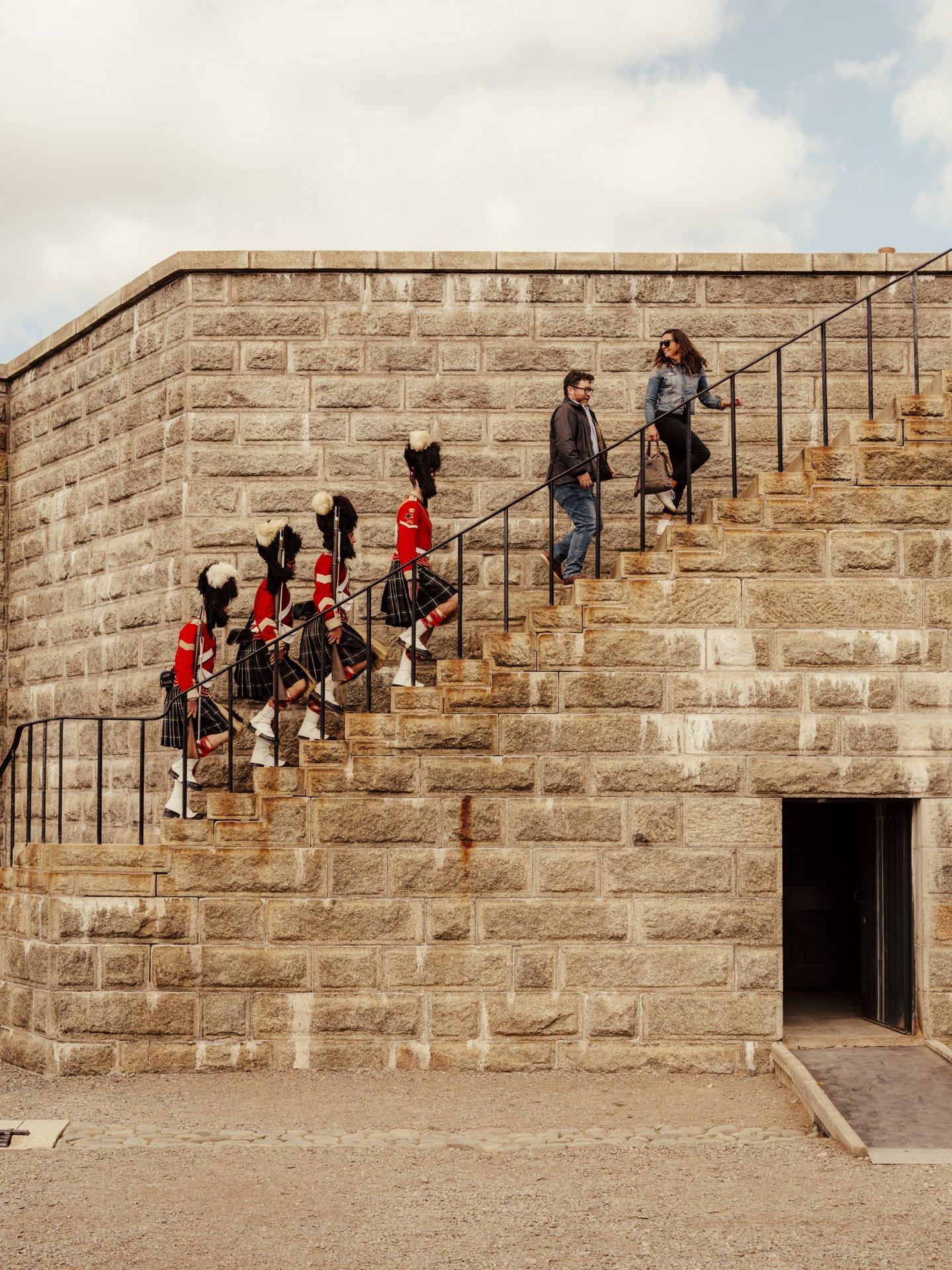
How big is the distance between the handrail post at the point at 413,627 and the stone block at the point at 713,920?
7.21 feet

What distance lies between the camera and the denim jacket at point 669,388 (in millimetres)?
10289

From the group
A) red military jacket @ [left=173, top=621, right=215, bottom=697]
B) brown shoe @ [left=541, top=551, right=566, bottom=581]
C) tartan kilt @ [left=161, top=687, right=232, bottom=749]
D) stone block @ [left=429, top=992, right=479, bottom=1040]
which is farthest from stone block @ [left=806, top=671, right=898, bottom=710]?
red military jacket @ [left=173, top=621, right=215, bottom=697]

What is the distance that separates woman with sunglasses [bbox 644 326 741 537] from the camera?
10.2 meters

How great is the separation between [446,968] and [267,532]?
336 centimetres

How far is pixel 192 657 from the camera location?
10.2m

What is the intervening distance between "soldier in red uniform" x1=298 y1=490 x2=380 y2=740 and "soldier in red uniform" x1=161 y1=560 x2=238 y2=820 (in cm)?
64

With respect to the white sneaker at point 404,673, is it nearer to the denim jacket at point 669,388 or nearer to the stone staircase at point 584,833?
the stone staircase at point 584,833

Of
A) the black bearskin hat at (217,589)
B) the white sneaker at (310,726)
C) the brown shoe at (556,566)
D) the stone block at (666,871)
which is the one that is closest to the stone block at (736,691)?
the stone block at (666,871)

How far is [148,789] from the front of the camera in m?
11.3

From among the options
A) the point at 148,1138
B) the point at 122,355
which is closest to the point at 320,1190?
the point at 148,1138

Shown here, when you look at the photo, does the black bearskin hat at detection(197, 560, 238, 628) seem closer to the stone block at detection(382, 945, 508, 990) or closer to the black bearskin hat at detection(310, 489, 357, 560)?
the black bearskin hat at detection(310, 489, 357, 560)

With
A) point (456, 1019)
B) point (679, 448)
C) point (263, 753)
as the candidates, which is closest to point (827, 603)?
point (679, 448)

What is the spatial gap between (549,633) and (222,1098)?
11.7ft

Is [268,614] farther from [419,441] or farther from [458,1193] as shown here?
[458,1193]
